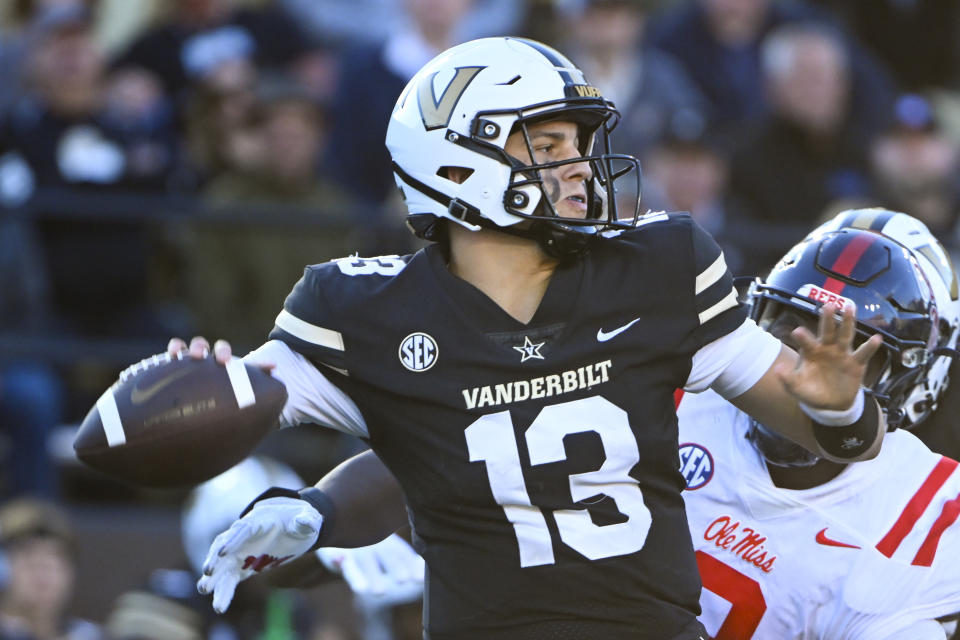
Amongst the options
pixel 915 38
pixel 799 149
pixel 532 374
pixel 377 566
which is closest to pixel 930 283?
pixel 532 374

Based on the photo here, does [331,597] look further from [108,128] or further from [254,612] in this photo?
[108,128]

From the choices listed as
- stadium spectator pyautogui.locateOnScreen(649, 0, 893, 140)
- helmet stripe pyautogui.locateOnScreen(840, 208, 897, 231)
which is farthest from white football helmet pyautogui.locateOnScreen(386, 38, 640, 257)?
stadium spectator pyautogui.locateOnScreen(649, 0, 893, 140)

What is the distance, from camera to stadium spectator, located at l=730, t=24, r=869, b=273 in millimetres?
7539

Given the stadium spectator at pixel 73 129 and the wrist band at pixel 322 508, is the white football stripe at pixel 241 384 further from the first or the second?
the stadium spectator at pixel 73 129

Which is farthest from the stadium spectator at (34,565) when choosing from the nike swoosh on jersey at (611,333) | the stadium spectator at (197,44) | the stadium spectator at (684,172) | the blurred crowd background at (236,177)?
the nike swoosh on jersey at (611,333)

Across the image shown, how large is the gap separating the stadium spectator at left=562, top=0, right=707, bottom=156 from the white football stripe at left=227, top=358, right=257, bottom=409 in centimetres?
437

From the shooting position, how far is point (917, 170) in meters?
7.38

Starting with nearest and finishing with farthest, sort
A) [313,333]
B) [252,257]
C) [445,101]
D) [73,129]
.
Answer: [313,333], [445,101], [252,257], [73,129]

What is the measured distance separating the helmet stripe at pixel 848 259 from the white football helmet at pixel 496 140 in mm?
597

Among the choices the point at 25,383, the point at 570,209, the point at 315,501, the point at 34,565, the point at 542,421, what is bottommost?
the point at 34,565

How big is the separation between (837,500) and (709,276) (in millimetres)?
719

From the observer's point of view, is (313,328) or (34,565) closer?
(313,328)

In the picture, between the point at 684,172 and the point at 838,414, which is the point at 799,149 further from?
the point at 838,414

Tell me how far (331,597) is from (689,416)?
3.57 meters
